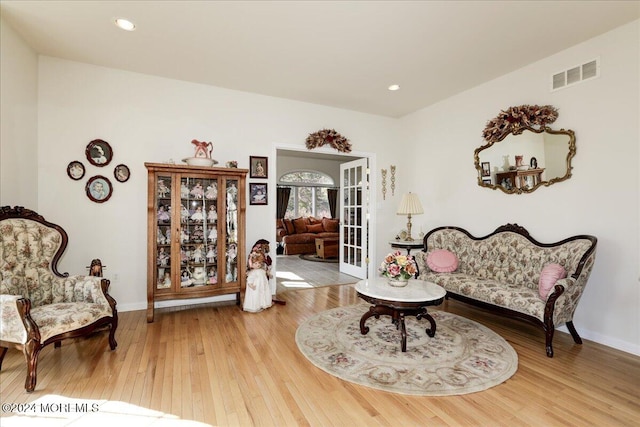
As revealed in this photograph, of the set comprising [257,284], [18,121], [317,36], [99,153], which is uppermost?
[317,36]

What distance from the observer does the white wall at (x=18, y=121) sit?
8.84 ft

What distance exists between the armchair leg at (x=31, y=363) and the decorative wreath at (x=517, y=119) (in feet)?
16.1

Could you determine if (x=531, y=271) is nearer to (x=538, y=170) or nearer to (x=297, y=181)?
(x=538, y=170)

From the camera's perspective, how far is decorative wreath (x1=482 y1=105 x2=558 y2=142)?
3277 mm

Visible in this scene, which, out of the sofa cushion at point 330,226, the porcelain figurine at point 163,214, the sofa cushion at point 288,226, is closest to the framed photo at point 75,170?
the porcelain figurine at point 163,214

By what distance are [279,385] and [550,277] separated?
8.40 ft

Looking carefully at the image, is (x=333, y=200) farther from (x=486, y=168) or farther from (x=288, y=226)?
(x=486, y=168)

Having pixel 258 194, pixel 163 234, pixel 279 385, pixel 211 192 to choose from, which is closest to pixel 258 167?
pixel 258 194

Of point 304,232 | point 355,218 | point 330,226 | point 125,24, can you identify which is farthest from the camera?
point 330,226

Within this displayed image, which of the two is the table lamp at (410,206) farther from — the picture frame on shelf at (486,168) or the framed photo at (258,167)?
the framed photo at (258,167)

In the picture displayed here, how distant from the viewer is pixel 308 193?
993cm

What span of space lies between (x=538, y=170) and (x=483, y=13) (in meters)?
1.85

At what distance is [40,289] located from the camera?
8.57 ft

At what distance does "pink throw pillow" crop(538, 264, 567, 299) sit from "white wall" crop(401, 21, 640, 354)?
52 centimetres
